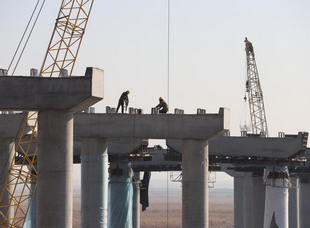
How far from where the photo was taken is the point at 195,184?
47.0 metres

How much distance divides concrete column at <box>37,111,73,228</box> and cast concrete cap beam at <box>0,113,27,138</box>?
1934 centimetres

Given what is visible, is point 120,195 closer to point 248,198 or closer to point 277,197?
point 277,197

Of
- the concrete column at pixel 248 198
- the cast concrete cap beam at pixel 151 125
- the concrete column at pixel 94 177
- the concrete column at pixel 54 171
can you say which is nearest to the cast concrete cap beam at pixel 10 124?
the cast concrete cap beam at pixel 151 125

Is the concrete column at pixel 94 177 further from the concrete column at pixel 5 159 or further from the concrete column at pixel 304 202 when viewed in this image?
the concrete column at pixel 304 202

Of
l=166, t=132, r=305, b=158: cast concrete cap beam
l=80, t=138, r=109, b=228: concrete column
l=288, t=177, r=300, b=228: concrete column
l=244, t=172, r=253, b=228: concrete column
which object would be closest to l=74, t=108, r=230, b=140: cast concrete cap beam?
l=80, t=138, r=109, b=228: concrete column

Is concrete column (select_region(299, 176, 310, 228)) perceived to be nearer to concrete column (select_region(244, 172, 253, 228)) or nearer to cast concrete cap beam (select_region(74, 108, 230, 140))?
concrete column (select_region(244, 172, 253, 228))

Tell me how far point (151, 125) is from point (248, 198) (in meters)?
40.2

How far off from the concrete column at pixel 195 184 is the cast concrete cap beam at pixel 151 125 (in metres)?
0.86

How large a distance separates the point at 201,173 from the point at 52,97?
68.0 feet

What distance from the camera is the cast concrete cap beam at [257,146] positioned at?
183 ft

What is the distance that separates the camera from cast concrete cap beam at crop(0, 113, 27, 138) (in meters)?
47.2

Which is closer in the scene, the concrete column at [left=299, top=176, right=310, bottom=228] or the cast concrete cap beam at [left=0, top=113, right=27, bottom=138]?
the cast concrete cap beam at [left=0, top=113, right=27, bottom=138]

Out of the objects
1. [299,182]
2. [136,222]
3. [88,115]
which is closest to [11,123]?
[88,115]

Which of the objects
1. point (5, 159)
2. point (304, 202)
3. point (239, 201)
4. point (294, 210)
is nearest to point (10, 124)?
point (5, 159)
